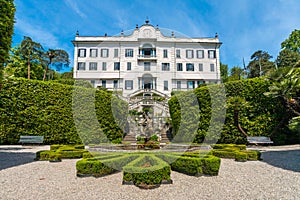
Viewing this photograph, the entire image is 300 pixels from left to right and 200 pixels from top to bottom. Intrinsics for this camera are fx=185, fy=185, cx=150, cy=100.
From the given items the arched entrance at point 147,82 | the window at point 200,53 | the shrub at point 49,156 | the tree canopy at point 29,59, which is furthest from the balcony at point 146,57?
the shrub at point 49,156

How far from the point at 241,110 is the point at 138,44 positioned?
75.1 feet

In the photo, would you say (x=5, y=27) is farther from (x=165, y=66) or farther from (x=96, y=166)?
(x=165, y=66)

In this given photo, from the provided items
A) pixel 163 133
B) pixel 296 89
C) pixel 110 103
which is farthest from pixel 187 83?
pixel 296 89

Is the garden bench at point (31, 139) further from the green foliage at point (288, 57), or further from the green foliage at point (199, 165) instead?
the green foliage at point (288, 57)

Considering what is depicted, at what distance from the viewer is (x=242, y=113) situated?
12.3 m

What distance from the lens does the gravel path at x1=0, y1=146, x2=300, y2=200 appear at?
13.5 feet

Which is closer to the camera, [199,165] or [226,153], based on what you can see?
[199,165]

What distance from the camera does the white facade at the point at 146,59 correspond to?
1196 inches

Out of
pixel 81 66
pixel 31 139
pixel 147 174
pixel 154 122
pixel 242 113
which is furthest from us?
pixel 81 66

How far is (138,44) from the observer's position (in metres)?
31.2

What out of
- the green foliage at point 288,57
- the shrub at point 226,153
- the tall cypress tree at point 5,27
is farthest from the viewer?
the green foliage at point 288,57

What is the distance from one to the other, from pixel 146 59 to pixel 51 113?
67.0 ft

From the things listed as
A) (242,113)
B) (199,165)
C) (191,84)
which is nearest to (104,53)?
(191,84)

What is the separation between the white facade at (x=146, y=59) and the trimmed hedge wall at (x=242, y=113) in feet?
54.6
